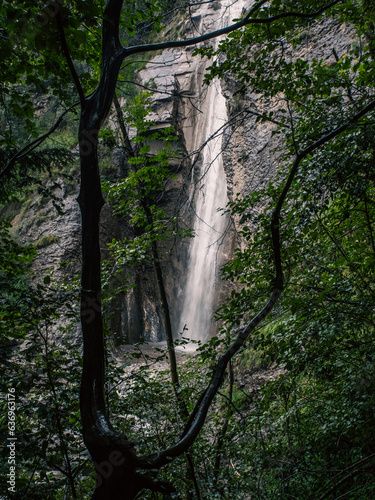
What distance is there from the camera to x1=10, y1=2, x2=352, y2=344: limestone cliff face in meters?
10.2

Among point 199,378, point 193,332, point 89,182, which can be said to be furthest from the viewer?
point 193,332

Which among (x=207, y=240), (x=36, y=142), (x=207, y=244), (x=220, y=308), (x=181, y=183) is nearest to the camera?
(x=36, y=142)

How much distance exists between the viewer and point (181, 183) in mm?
6762

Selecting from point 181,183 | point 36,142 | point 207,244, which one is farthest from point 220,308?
point 207,244

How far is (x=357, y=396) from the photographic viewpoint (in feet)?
9.80

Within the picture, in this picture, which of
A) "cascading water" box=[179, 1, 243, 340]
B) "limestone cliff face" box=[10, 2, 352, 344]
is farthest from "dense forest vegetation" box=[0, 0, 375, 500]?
"cascading water" box=[179, 1, 243, 340]

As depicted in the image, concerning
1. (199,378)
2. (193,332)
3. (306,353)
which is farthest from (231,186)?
(306,353)

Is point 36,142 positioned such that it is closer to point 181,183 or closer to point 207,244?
point 181,183

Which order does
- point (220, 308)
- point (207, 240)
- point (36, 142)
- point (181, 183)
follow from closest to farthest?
1. point (36, 142)
2. point (220, 308)
3. point (181, 183)
4. point (207, 240)

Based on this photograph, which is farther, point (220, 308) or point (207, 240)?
point (207, 240)

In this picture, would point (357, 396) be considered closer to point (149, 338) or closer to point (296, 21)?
point (296, 21)

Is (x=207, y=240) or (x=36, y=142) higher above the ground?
(x=207, y=240)

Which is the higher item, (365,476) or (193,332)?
(193,332)

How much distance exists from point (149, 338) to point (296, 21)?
17323 mm
